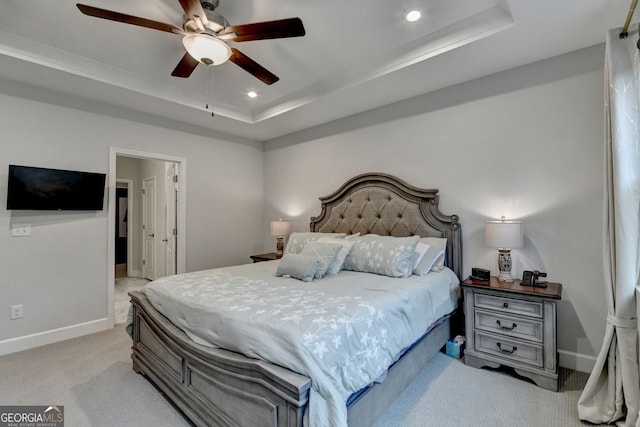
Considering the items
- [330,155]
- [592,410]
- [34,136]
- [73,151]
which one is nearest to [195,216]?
[73,151]

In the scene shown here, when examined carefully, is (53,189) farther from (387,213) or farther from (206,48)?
(387,213)

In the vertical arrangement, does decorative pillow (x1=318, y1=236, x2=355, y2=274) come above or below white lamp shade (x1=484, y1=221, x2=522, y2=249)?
below

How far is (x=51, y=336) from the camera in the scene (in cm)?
307

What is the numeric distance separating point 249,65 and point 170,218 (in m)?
3.32

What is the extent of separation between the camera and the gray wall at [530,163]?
2371 mm

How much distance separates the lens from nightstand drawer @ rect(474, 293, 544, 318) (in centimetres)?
221

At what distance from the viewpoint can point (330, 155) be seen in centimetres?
418

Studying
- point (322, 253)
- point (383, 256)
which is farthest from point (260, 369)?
point (383, 256)

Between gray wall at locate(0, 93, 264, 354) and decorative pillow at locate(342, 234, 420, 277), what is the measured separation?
2591 mm

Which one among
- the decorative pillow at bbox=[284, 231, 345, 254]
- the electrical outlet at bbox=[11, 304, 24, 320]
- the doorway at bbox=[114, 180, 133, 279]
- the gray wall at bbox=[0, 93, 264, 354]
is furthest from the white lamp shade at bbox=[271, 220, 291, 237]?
the doorway at bbox=[114, 180, 133, 279]

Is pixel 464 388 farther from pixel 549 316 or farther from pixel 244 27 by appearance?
pixel 244 27

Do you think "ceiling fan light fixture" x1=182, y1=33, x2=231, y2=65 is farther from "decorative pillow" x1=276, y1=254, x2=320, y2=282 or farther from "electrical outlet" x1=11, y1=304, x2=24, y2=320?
"electrical outlet" x1=11, y1=304, x2=24, y2=320

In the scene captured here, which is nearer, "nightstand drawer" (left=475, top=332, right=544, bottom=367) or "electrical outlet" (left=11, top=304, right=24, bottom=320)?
"nightstand drawer" (left=475, top=332, right=544, bottom=367)

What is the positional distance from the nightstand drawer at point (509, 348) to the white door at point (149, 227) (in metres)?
5.38
